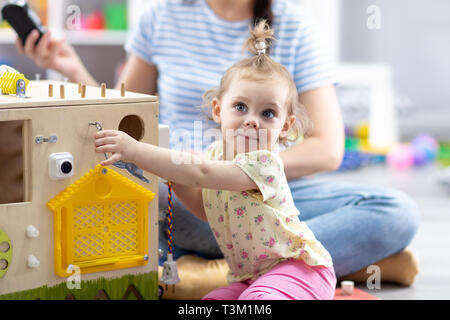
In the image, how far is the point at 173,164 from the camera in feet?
3.51

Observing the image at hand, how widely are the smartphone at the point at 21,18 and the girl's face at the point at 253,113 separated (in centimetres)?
60

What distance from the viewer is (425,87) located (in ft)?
12.3

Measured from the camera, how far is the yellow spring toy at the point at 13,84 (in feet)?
3.50

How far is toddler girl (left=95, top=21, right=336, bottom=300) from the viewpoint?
1.12 meters

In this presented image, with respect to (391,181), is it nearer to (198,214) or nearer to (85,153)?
(198,214)

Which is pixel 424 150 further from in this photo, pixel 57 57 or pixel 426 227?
pixel 57 57

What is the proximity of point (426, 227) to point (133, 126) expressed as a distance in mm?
1212

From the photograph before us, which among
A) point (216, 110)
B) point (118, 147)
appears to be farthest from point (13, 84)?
point (216, 110)

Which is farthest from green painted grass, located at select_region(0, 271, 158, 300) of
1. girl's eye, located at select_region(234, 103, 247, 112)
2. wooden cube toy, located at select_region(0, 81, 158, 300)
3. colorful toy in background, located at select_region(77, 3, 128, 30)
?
colorful toy in background, located at select_region(77, 3, 128, 30)

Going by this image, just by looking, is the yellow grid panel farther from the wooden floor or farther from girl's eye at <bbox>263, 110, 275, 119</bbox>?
the wooden floor

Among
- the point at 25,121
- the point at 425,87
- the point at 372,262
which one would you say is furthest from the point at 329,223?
the point at 425,87

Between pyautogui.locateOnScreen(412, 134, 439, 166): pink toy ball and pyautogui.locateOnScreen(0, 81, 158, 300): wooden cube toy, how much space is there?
7.37 ft
